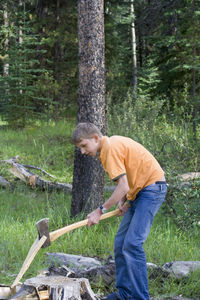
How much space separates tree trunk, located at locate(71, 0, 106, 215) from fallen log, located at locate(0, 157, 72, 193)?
5.08 feet

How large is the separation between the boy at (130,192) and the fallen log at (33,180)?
12.4 feet

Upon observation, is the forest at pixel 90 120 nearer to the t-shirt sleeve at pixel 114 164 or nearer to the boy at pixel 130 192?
the boy at pixel 130 192

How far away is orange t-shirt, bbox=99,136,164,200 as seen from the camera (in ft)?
11.3

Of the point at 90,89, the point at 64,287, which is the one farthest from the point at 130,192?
the point at 90,89

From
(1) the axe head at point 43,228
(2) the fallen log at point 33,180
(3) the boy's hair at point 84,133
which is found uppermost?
(3) the boy's hair at point 84,133

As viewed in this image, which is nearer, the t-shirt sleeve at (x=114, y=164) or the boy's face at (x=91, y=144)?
the t-shirt sleeve at (x=114, y=164)

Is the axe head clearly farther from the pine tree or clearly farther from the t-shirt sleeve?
the pine tree

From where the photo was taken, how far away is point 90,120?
5703 millimetres

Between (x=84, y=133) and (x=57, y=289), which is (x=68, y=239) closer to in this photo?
(x=57, y=289)

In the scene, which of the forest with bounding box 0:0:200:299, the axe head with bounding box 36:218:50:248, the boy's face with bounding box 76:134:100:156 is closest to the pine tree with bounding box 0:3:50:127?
the forest with bounding box 0:0:200:299

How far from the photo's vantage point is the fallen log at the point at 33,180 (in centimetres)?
760

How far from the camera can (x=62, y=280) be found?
137 inches

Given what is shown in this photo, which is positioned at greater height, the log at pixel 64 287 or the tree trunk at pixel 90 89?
the tree trunk at pixel 90 89

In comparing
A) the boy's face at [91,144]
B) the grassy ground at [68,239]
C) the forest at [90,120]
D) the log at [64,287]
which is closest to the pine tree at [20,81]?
the forest at [90,120]
